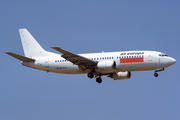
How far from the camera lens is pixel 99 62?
56031 mm

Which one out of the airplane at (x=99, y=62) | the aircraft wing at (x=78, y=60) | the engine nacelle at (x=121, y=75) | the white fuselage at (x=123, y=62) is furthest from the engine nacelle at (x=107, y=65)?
the engine nacelle at (x=121, y=75)

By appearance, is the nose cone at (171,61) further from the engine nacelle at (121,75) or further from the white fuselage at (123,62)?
the engine nacelle at (121,75)

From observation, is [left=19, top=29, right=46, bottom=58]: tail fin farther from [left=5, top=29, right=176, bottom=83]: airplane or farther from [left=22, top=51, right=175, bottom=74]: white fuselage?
[left=22, top=51, right=175, bottom=74]: white fuselage

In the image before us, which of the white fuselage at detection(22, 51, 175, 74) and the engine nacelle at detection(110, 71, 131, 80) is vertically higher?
the white fuselage at detection(22, 51, 175, 74)

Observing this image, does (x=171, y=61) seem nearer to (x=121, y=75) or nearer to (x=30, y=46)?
(x=121, y=75)

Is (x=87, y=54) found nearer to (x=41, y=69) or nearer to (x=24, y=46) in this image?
(x=41, y=69)

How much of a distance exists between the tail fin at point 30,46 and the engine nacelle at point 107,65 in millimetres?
10537

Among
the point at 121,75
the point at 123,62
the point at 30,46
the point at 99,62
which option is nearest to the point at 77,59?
the point at 99,62

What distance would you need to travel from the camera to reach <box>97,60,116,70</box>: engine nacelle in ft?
180

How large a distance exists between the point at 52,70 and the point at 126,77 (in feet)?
39.8

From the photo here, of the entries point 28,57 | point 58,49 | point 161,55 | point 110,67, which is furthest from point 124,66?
point 28,57

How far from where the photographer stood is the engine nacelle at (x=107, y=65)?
180ft

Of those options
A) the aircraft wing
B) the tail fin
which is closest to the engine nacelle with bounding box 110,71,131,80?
the aircraft wing

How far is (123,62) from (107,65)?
8.17ft
